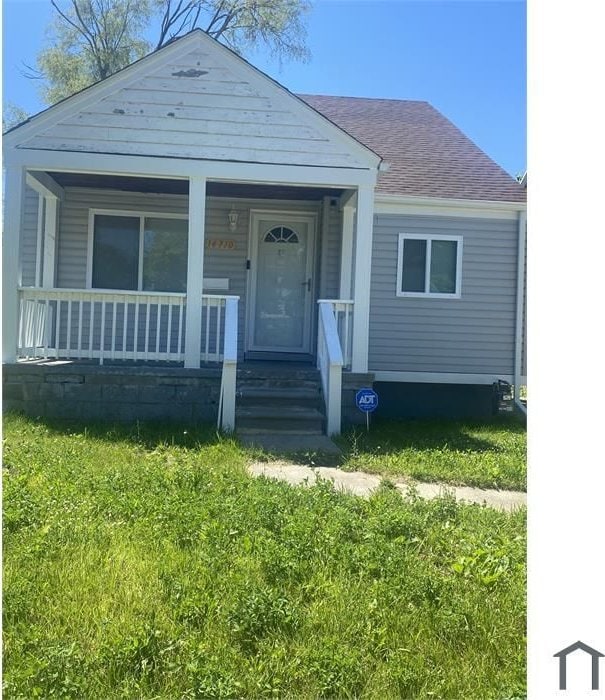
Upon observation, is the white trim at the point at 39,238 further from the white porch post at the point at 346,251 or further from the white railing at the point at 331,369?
the white porch post at the point at 346,251

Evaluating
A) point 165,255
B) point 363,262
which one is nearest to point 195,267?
point 363,262

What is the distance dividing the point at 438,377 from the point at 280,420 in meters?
3.75

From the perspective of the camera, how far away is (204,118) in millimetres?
8086

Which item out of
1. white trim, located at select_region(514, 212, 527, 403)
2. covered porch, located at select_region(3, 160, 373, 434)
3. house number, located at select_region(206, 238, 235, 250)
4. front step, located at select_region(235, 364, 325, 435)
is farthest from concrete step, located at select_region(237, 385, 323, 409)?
white trim, located at select_region(514, 212, 527, 403)

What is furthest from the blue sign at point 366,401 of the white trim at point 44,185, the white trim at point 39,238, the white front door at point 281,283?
the white trim at point 44,185

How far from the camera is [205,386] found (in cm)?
802

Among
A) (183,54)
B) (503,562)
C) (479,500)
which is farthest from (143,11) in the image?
(503,562)

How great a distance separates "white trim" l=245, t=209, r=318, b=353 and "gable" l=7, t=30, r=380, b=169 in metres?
2.45

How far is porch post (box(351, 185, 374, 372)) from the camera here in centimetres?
820

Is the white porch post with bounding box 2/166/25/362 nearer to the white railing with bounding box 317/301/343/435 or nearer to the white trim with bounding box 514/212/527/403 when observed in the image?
the white railing with bounding box 317/301/343/435

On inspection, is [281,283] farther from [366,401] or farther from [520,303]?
[520,303]

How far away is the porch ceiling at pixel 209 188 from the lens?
9500mm

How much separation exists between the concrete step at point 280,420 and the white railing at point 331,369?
7.1 inches

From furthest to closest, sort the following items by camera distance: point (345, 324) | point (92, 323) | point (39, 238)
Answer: point (39, 238), point (345, 324), point (92, 323)
